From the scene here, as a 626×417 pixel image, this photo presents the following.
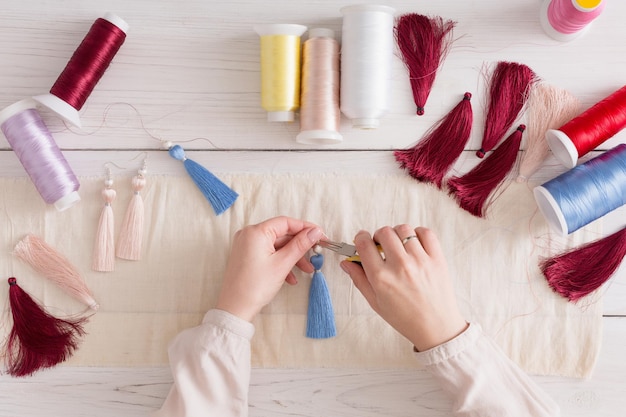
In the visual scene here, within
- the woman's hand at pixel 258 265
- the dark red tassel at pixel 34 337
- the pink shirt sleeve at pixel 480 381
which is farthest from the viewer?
the dark red tassel at pixel 34 337

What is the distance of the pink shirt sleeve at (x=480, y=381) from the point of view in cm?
122

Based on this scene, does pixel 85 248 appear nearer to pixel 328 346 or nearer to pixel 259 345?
pixel 259 345

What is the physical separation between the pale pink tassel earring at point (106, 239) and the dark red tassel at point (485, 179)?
0.86 m

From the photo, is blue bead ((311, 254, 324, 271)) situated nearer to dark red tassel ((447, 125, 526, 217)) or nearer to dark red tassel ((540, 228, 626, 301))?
dark red tassel ((447, 125, 526, 217))

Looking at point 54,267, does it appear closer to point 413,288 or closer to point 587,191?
point 413,288

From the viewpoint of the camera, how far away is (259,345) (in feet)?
4.75

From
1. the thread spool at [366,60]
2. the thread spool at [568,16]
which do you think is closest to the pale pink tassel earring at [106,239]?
the thread spool at [366,60]

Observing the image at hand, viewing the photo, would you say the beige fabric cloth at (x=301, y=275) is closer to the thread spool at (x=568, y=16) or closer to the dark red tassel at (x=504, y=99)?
the dark red tassel at (x=504, y=99)

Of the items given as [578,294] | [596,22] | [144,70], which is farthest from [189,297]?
[596,22]

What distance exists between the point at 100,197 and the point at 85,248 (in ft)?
0.44

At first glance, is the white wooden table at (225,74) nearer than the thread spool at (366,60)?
No

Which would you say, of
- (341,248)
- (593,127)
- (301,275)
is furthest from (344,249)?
(593,127)

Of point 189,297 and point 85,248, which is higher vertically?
point 85,248

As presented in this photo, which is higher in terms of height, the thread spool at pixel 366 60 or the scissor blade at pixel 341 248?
the thread spool at pixel 366 60
